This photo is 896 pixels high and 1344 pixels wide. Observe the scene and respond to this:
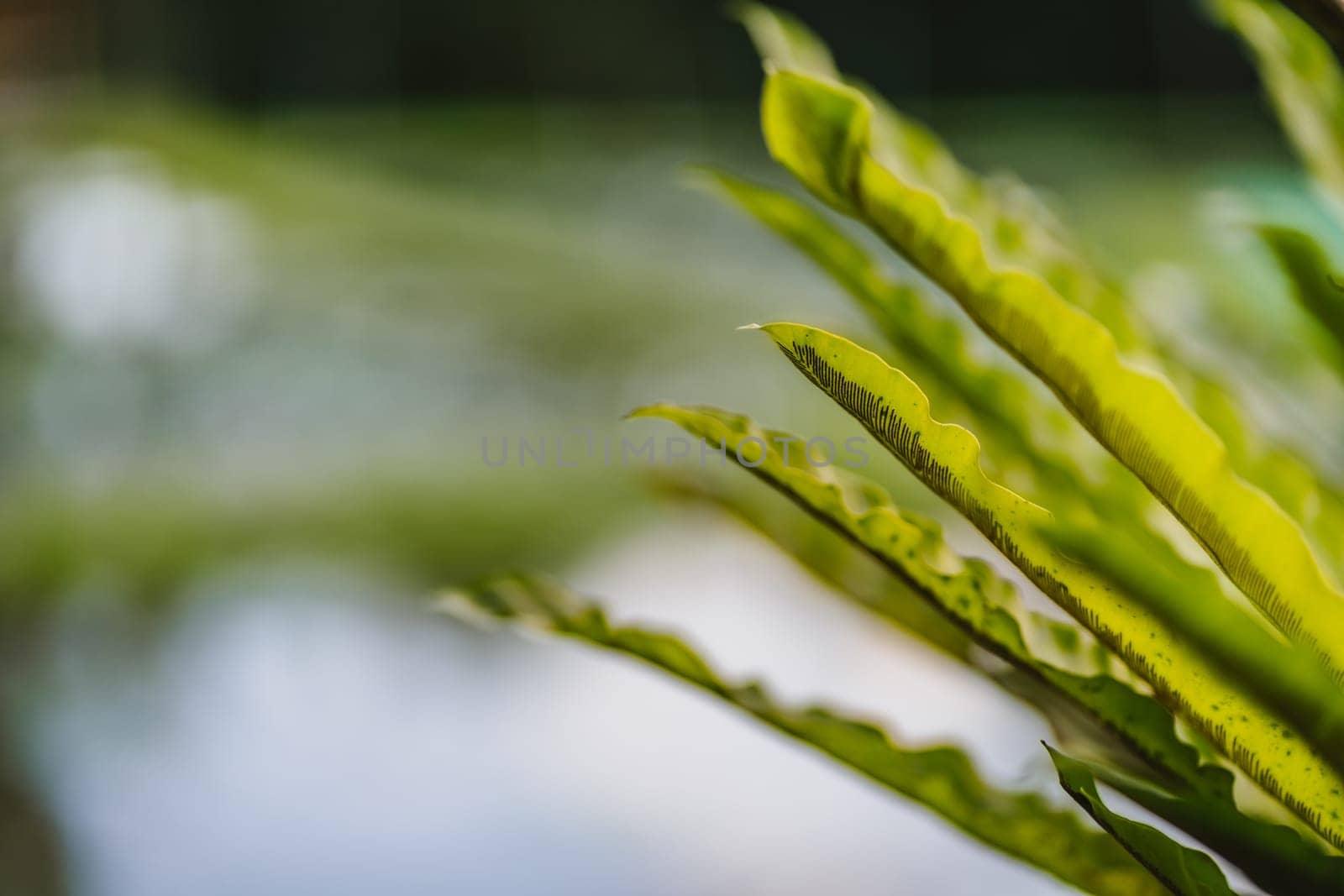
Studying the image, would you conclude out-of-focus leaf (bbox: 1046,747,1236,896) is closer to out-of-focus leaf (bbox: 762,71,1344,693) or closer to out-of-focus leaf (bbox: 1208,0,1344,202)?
out-of-focus leaf (bbox: 762,71,1344,693)

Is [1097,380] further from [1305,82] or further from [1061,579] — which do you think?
[1305,82]

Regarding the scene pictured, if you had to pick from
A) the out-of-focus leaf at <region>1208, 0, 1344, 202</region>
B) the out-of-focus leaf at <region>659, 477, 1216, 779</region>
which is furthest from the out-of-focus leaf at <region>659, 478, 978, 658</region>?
the out-of-focus leaf at <region>1208, 0, 1344, 202</region>

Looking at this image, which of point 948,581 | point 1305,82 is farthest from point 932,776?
point 1305,82

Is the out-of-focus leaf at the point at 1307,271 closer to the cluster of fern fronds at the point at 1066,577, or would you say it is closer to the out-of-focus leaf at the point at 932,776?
the cluster of fern fronds at the point at 1066,577

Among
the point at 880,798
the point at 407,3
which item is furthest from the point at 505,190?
the point at 880,798

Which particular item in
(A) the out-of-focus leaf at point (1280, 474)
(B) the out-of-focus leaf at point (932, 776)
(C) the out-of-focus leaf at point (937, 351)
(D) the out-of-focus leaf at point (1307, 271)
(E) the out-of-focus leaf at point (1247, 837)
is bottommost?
(B) the out-of-focus leaf at point (932, 776)

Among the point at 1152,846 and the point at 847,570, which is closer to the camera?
the point at 1152,846

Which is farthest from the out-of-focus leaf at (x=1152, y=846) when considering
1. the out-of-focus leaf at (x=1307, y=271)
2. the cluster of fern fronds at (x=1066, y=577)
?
the out-of-focus leaf at (x=1307, y=271)

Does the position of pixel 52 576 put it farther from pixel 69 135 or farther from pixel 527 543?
pixel 69 135
